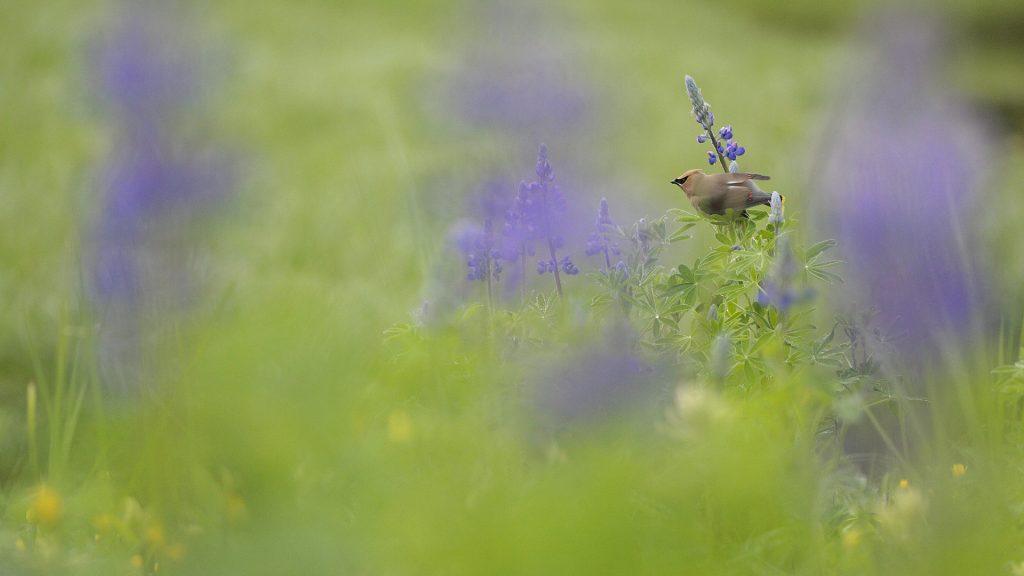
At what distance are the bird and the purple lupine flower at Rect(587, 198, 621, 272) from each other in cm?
13

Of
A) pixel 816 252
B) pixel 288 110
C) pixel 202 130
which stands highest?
pixel 202 130

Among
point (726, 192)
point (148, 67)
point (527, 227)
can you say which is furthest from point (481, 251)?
point (148, 67)

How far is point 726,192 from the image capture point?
0.99 m

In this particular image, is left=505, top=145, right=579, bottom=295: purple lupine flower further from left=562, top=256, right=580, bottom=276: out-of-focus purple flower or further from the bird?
the bird

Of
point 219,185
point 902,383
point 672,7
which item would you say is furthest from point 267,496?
point 672,7

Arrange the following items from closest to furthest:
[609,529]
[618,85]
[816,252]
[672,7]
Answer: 1. [609,529]
2. [816,252]
3. [618,85]
4. [672,7]

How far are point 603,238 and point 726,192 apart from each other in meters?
0.18

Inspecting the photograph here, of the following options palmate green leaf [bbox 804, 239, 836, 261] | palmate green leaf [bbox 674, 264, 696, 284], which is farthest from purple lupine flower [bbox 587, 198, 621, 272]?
palmate green leaf [bbox 804, 239, 836, 261]

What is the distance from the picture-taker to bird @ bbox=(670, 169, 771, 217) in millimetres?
986

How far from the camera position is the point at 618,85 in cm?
463

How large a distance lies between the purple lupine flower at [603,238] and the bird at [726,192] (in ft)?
0.44

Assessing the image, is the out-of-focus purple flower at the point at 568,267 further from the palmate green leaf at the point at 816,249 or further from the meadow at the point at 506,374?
the palmate green leaf at the point at 816,249

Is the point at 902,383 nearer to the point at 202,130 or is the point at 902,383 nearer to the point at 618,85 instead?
the point at 202,130

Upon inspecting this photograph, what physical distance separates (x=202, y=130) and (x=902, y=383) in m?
0.73
